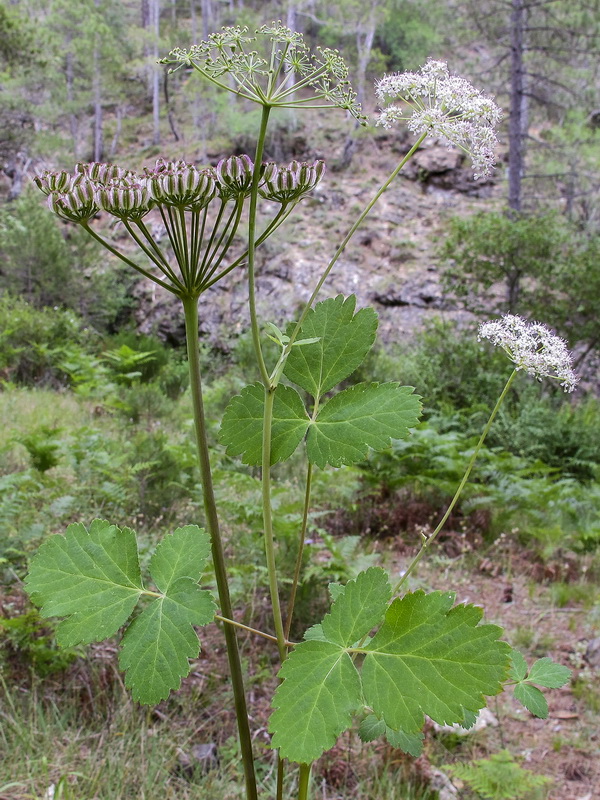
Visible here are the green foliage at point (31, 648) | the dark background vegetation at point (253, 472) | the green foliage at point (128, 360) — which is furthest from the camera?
the green foliage at point (128, 360)

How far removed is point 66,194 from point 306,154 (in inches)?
822

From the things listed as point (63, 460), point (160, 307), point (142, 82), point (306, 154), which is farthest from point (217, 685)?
point (142, 82)

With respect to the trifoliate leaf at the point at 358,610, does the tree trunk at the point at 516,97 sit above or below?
above

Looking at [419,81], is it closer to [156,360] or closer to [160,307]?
[156,360]

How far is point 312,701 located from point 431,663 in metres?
0.15

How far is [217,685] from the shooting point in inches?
89.8

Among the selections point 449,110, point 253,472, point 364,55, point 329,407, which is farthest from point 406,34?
point 329,407

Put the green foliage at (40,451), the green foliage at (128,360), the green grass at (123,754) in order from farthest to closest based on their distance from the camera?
the green foliage at (128,360) < the green foliage at (40,451) < the green grass at (123,754)

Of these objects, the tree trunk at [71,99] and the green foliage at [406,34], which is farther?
the green foliage at [406,34]

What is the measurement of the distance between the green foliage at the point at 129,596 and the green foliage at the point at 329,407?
173mm

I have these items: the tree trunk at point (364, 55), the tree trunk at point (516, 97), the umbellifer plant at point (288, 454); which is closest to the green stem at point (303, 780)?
the umbellifer plant at point (288, 454)

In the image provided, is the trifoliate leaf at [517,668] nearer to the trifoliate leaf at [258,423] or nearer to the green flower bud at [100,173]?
the trifoliate leaf at [258,423]

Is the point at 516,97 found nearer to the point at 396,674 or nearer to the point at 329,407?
the point at 329,407

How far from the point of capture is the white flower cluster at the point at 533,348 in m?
0.89
